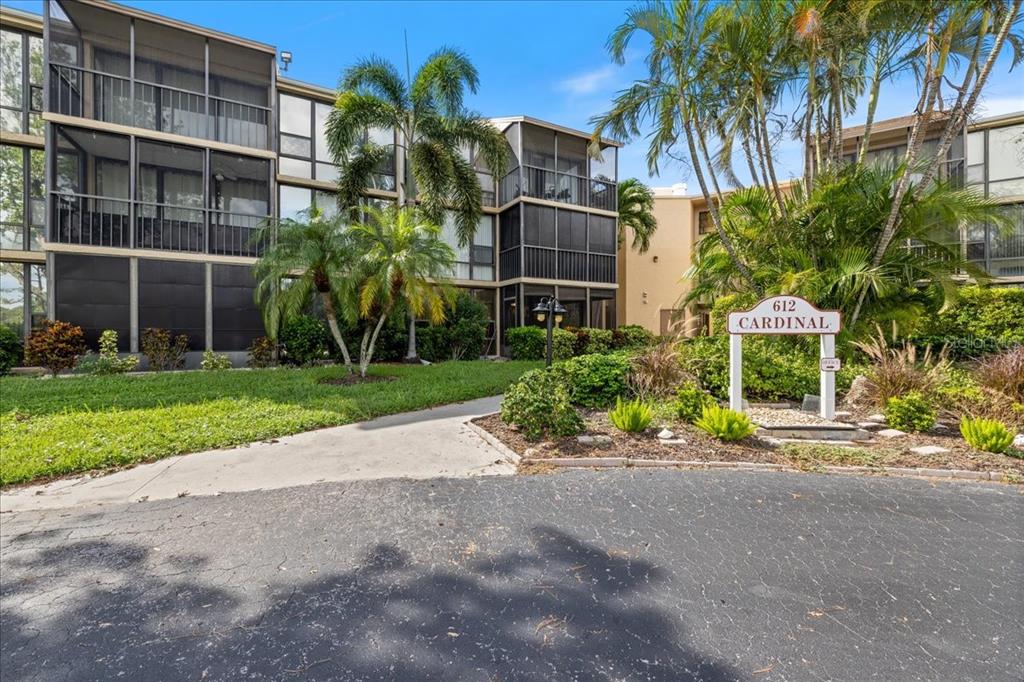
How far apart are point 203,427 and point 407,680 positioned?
5.77 m

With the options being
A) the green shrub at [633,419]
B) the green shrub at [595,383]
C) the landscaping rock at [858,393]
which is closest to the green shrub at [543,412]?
the green shrub at [633,419]

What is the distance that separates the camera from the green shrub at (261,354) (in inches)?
509

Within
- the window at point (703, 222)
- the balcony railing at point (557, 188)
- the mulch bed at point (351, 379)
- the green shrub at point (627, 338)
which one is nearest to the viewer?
the mulch bed at point (351, 379)

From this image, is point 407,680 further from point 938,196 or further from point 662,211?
point 662,211

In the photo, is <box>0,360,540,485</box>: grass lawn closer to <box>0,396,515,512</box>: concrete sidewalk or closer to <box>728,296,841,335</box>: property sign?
<box>0,396,515,512</box>: concrete sidewalk

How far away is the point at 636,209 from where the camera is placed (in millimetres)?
20438

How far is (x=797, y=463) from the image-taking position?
5.04 m

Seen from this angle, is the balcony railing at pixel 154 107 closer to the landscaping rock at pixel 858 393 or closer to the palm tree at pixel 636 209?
the palm tree at pixel 636 209

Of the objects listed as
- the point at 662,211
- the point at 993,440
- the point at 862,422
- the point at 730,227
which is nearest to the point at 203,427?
the point at 862,422

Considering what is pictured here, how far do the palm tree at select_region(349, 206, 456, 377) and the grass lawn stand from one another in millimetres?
1694

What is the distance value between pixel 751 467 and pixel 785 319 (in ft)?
9.18

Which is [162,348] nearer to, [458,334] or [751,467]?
[458,334]

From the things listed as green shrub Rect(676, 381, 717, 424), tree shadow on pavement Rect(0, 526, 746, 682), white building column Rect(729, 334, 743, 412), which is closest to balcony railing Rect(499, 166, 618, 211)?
white building column Rect(729, 334, 743, 412)

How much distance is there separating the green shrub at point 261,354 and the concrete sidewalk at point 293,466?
7.57m
